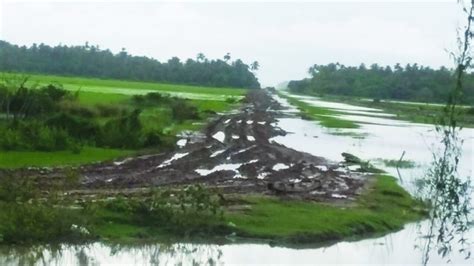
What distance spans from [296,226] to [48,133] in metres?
13.5

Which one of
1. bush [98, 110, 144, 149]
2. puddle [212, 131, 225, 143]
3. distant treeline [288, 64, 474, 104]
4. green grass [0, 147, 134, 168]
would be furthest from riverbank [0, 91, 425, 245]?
distant treeline [288, 64, 474, 104]

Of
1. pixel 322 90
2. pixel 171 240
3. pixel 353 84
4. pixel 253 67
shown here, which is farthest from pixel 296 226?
pixel 253 67

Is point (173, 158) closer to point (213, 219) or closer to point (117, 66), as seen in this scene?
point (213, 219)

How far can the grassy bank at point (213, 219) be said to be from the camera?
16.1m

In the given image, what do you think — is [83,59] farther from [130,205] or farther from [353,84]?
[130,205]

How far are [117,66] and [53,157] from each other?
97534mm

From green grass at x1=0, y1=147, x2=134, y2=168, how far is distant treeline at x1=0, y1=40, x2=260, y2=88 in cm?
6510

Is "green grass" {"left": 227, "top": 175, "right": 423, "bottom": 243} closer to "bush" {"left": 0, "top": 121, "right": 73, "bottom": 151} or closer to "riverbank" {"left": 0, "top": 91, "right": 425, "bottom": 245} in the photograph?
"riverbank" {"left": 0, "top": 91, "right": 425, "bottom": 245}

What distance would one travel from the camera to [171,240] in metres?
16.7

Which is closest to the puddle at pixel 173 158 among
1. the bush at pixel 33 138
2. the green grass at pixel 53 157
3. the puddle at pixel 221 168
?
the puddle at pixel 221 168

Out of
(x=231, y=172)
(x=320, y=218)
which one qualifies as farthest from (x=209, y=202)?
(x=231, y=172)

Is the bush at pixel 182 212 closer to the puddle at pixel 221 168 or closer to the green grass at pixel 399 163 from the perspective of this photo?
the puddle at pixel 221 168

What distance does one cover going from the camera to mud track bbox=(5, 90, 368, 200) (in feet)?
74.6

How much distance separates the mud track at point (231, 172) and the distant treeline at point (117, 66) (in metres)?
62.6
